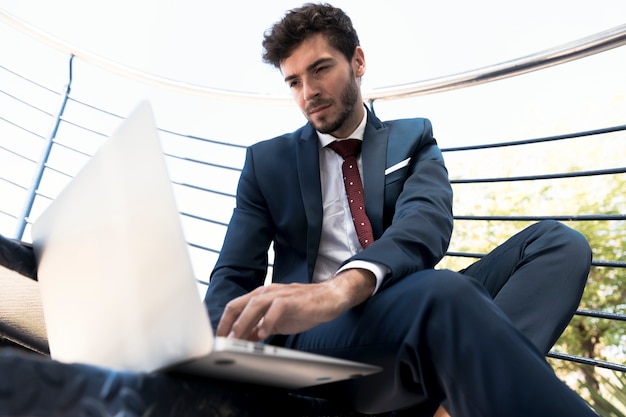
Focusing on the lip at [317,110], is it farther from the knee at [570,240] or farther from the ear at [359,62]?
the knee at [570,240]

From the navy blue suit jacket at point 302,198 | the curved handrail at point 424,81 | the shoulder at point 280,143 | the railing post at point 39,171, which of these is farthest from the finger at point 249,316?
the railing post at point 39,171

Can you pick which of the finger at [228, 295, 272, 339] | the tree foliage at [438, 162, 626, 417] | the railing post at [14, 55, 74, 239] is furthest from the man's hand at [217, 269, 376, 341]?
the tree foliage at [438, 162, 626, 417]

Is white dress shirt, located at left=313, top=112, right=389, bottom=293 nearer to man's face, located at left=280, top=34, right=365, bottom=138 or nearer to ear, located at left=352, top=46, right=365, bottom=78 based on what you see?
man's face, located at left=280, top=34, right=365, bottom=138

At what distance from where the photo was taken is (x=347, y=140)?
160cm

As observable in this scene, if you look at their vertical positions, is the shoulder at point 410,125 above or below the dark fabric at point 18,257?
above

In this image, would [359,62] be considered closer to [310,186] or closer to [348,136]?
[348,136]

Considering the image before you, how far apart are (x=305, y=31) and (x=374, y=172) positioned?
20.9 inches

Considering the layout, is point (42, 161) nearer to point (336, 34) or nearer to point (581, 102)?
point (336, 34)

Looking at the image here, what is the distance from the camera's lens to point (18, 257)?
1013 millimetres

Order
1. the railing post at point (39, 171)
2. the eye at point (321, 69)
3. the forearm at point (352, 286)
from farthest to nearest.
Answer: the railing post at point (39, 171), the eye at point (321, 69), the forearm at point (352, 286)

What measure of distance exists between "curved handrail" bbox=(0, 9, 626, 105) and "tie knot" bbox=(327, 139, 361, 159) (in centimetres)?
63

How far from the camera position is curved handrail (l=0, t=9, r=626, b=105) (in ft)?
5.56

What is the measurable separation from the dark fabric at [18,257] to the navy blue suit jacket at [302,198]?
1.16 ft

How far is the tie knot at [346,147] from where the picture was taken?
158 centimetres
